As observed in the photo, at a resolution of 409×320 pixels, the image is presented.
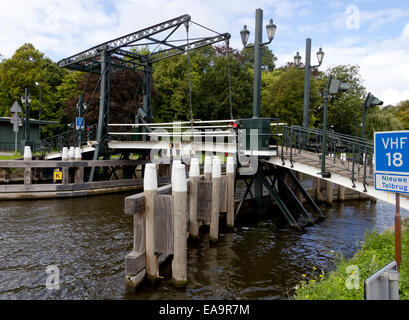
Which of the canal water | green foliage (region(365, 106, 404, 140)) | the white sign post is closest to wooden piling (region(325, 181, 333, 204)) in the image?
the canal water

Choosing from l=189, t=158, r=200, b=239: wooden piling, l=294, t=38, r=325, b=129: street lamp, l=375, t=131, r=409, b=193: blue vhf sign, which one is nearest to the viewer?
l=375, t=131, r=409, b=193: blue vhf sign

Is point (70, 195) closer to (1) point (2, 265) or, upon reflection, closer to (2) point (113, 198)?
(2) point (113, 198)

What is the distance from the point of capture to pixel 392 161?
3828mm

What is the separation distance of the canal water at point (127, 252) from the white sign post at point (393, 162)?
3.25 metres

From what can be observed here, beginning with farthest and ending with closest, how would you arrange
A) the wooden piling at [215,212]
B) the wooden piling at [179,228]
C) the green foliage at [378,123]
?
1. the green foliage at [378,123]
2. the wooden piling at [215,212]
3. the wooden piling at [179,228]

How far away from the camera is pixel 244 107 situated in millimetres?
38781

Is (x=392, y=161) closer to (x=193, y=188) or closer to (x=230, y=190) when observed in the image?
(x=193, y=188)

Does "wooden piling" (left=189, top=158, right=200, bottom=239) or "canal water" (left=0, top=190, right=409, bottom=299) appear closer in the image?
"canal water" (left=0, top=190, right=409, bottom=299)

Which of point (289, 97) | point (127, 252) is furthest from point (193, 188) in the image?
point (289, 97)

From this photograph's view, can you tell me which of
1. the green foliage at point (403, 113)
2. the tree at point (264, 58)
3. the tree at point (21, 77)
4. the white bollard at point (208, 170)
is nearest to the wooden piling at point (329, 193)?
the white bollard at point (208, 170)

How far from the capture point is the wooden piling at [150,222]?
6.20 m

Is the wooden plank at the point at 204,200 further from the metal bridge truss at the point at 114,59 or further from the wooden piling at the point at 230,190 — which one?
the metal bridge truss at the point at 114,59

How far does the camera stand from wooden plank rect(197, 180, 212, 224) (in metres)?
9.30

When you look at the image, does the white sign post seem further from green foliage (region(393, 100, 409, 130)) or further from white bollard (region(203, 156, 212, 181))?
green foliage (region(393, 100, 409, 130))
